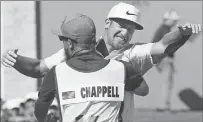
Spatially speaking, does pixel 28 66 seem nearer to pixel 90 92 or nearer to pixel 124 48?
pixel 124 48

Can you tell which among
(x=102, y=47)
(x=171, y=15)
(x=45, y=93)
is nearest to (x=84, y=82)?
(x=45, y=93)

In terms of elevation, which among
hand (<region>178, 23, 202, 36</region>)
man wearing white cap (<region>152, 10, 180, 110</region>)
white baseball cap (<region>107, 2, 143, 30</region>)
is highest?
white baseball cap (<region>107, 2, 143, 30</region>)

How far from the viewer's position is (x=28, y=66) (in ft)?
15.3

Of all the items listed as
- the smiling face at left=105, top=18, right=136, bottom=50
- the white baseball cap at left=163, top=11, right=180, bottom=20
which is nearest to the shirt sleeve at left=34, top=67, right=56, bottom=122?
the smiling face at left=105, top=18, right=136, bottom=50

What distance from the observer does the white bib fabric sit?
4.05 m

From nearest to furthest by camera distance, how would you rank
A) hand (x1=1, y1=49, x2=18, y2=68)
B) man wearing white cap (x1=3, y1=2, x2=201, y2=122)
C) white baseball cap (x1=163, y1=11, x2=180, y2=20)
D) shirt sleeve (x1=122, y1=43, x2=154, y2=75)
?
1. hand (x1=1, y1=49, x2=18, y2=68)
2. man wearing white cap (x1=3, y1=2, x2=201, y2=122)
3. shirt sleeve (x1=122, y1=43, x2=154, y2=75)
4. white baseball cap (x1=163, y1=11, x2=180, y2=20)

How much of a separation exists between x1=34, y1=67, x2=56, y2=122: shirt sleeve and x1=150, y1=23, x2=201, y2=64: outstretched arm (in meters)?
0.85

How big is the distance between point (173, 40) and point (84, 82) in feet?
2.54

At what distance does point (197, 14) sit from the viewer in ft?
38.6

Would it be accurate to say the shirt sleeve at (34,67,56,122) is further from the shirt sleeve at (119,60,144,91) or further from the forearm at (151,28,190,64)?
the forearm at (151,28,190,64)

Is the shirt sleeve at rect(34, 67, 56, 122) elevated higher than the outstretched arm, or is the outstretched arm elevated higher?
the outstretched arm

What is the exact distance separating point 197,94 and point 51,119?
7868mm

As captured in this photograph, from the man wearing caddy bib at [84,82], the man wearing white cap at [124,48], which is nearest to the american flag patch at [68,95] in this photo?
the man wearing caddy bib at [84,82]

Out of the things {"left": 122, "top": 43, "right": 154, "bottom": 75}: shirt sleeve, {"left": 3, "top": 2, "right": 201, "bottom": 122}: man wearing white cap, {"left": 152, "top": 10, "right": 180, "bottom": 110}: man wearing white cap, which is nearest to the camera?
{"left": 3, "top": 2, "right": 201, "bottom": 122}: man wearing white cap
